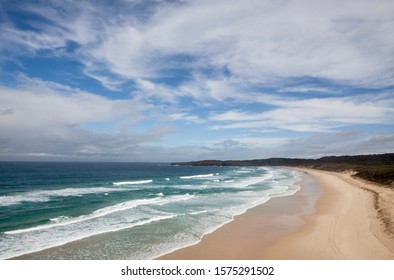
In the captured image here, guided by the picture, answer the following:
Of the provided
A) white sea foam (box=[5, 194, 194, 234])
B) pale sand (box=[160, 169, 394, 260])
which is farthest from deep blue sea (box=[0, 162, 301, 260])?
pale sand (box=[160, 169, 394, 260])

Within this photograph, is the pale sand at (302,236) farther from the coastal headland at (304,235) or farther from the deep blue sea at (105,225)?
the deep blue sea at (105,225)

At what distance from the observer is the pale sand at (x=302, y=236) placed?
12008 mm

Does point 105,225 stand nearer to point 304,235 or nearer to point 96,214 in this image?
point 96,214

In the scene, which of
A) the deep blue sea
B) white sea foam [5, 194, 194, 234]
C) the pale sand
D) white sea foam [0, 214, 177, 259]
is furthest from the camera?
white sea foam [5, 194, 194, 234]

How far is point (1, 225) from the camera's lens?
17.3m

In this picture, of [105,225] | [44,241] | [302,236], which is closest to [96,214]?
[105,225]

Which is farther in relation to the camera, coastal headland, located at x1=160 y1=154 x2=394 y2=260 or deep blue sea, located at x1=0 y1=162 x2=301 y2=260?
deep blue sea, located at x1=0 y1=162 x2=301 y2=260

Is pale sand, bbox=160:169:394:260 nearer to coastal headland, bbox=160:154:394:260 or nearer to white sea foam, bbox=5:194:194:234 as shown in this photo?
coastal headland, bbox=160:154:394:260

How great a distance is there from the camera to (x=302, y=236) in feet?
48.8

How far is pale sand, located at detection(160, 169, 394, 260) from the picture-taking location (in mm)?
12008
